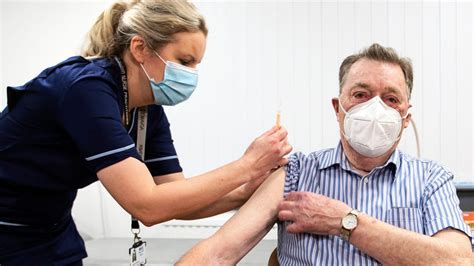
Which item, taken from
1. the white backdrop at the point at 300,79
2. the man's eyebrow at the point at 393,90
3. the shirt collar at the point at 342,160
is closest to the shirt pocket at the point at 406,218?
Result: the shirt collar at the point at 342,160

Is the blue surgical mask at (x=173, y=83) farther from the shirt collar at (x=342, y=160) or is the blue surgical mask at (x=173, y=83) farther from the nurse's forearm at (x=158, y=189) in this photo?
the shirt collar at (x=342, y=160)

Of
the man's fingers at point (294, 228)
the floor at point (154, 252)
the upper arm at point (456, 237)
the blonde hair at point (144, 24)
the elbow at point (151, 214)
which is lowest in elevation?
the floor at point (154, 252)

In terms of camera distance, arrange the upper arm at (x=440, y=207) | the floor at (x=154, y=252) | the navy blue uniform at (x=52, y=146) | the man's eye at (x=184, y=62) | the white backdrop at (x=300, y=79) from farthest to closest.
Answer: the white backdrop at (x=300, y=79) < the floor at (x=154, y=252) < the man's eye at (x=184, y=62) < the upper arm at (x=440, y=207) < the navy blue uniform at (x=52, y=146)

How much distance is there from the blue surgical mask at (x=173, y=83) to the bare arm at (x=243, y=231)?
1.40 ft

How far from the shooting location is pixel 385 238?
1.34m

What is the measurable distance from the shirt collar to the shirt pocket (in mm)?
147

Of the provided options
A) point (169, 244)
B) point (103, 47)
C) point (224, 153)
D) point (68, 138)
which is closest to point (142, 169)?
point (68, 138)

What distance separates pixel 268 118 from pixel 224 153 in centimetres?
36

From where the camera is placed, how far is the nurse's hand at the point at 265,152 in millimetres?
1477

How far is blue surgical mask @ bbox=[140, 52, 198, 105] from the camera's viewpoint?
150 cm

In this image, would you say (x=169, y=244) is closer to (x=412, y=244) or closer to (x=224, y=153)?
(x=224, y=153)

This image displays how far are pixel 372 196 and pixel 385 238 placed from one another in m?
0.20

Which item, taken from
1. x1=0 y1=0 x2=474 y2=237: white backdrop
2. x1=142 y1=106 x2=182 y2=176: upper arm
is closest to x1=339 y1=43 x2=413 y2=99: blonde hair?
x1=142 y1=106 x2=182 y2=176: upper arm

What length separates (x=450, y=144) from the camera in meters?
2.94
